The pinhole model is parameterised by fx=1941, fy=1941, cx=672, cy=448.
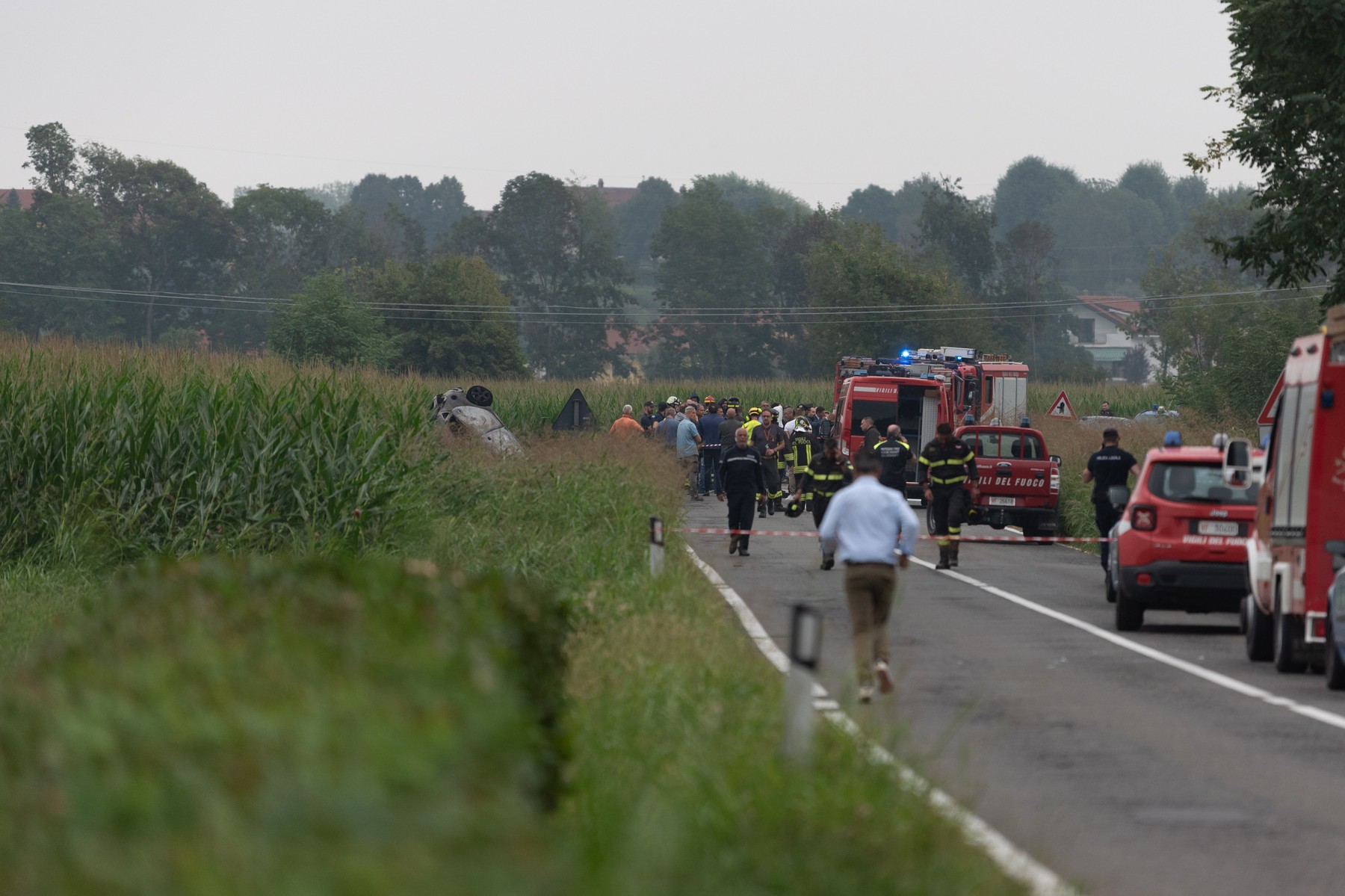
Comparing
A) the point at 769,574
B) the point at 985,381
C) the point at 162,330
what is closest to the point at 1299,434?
the point at 769,574

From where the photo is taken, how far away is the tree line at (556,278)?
94.9m

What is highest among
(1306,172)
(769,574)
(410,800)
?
(1306,172)

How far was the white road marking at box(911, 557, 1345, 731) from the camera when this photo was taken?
12.2m

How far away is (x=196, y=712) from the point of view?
14.1 ft

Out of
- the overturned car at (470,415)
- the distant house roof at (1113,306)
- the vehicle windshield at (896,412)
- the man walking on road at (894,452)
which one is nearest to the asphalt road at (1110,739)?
the man walking on road at (894,452)

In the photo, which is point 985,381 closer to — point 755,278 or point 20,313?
point 20,313

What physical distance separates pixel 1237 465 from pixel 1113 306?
542 feet

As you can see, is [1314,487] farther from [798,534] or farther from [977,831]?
[798,534]

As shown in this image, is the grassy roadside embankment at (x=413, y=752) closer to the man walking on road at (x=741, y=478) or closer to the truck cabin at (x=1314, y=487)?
the truck cabin at (x=1314, y=487)

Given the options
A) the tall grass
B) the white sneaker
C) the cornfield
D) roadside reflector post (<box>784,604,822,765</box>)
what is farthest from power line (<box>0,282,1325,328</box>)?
the tall grass

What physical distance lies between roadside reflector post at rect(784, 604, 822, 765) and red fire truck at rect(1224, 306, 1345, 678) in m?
6.28

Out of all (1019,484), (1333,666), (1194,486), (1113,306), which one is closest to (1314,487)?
(1333,666)

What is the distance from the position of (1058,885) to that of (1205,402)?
1625 inches

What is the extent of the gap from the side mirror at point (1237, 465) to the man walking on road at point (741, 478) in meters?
8.35
